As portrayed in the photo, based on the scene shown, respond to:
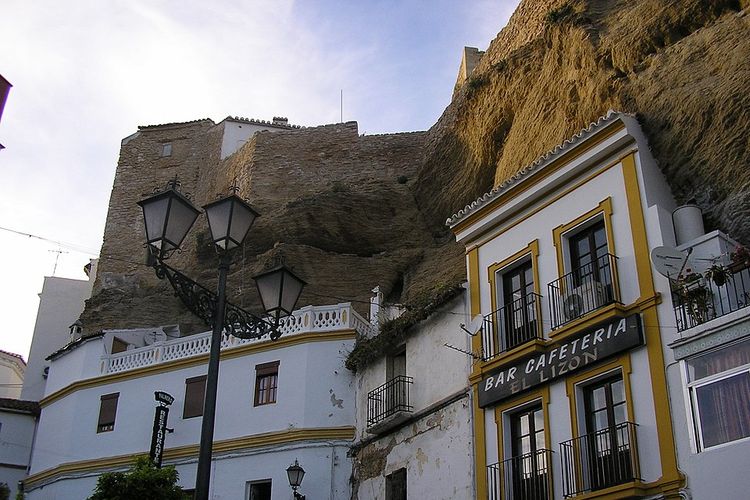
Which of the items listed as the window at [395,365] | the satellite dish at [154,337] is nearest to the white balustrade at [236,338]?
the window at [395,365]

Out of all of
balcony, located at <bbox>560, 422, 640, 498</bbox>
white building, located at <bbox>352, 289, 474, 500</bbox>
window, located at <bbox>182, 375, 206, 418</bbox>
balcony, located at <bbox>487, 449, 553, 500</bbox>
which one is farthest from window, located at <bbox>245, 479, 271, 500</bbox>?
balcony, located at <bbox>560, 422, 640, 498</bbox>

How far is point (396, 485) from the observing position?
19234 mm

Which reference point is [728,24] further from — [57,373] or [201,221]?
[201,221]

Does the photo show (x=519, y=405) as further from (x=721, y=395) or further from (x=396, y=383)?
(x=721, y=395)

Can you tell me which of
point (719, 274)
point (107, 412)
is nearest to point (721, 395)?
point (719, 274)

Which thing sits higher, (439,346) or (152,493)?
(439,346)

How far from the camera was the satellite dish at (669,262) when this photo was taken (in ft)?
45.3

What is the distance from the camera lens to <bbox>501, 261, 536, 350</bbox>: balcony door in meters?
16.5

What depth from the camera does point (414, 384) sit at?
19.5m

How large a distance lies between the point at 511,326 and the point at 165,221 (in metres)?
8.48

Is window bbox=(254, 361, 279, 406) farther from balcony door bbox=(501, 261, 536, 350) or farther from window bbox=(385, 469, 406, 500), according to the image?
balcony door bbox=(501, 261, 536, 350)

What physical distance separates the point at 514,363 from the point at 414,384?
3.66m

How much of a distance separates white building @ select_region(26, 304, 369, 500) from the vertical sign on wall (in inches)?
14.7

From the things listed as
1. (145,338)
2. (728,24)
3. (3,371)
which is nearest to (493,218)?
(728,24)
